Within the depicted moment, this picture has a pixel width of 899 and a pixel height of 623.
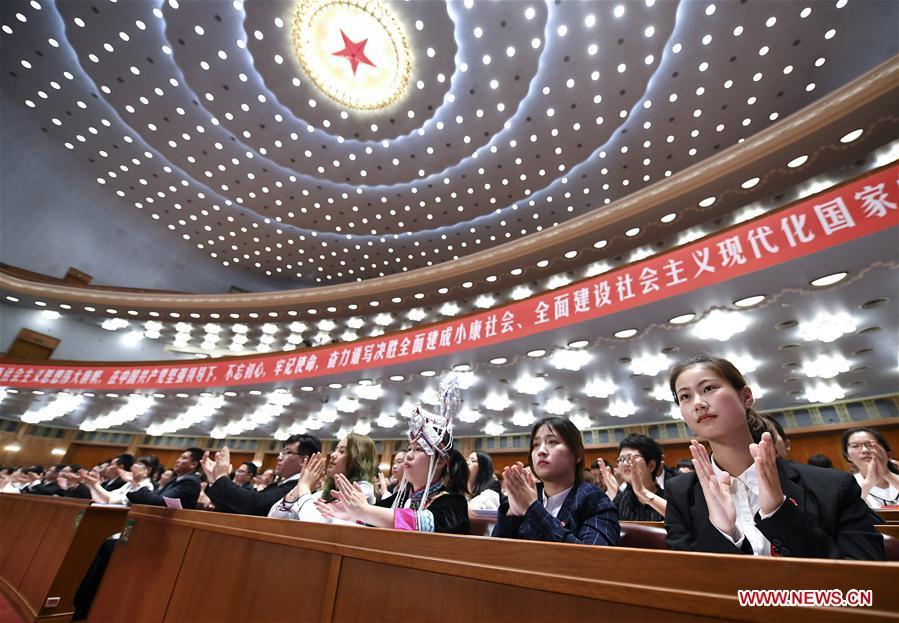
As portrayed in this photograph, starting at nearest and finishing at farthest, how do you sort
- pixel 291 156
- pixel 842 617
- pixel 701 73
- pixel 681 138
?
pixel 842 617
pixel 701 73
pixel 681 138
pixel 291 156

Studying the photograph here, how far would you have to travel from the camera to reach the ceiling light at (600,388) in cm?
723

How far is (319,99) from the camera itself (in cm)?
1065

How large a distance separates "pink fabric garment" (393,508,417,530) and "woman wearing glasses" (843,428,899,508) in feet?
10.1

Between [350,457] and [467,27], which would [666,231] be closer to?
[467,27]

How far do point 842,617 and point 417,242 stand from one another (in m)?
14.2

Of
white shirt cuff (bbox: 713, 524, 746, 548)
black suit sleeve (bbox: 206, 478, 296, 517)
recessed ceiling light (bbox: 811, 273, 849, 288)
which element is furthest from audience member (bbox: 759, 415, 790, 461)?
recessed ceiling light (bbox: 811, 273, 849, 288)

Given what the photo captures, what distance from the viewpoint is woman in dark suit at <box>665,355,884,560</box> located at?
90 cm

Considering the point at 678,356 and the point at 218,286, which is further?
the point at 218,286

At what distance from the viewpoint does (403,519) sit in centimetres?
141

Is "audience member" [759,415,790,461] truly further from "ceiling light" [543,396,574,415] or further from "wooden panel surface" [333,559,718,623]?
"ceiling light" [543,396,574,415]

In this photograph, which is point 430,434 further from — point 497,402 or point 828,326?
point 497,402

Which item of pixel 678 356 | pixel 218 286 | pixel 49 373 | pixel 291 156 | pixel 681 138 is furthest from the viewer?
pixel 218 286

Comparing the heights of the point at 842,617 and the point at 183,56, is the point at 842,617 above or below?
below

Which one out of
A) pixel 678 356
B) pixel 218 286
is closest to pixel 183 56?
pixel 218 286
